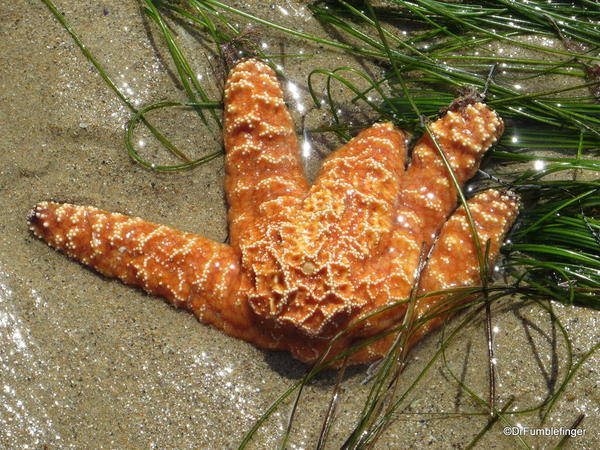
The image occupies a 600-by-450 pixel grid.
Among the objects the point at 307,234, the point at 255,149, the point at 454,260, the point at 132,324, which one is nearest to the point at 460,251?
the point at 454,260

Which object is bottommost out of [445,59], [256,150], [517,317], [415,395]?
[415,395]

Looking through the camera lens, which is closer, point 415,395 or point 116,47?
point 415,395

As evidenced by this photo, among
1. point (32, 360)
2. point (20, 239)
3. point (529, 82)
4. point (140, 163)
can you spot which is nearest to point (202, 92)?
point (140, 163)

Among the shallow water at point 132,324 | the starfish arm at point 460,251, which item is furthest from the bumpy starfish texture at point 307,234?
the shallow water at point 132,324

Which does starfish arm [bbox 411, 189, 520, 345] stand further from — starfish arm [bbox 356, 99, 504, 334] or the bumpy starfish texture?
starfish arm [bbox 356, 99, 504, 334]

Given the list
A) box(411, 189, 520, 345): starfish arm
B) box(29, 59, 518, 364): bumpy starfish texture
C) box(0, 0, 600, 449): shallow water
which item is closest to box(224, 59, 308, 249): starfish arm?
box(29, 59, 518, 364): bumpy starfish texture

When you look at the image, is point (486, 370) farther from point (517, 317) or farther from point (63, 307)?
point (63, 307)

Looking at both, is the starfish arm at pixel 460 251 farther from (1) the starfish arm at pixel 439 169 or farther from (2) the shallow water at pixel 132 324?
(2) the shallow water at pixel 132 324
